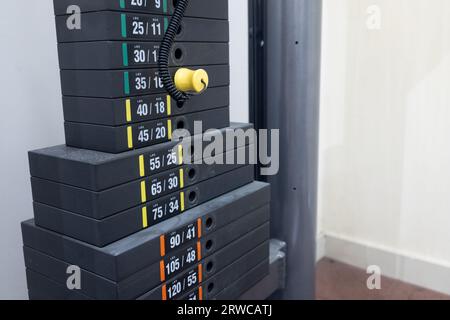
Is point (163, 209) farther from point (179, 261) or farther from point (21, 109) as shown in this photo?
point (21, 109)

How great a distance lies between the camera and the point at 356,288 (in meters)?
1.53

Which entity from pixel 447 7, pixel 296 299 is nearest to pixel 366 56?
pixel 447 7

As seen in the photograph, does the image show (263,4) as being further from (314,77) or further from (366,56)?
(366,56)

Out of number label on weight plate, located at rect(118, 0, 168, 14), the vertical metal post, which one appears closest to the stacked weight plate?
number label on weight plate, located at rect(118, 0, 168, 14)

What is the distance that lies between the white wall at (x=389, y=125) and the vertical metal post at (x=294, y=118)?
0.55 meters

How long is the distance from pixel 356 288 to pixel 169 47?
47.2 inches

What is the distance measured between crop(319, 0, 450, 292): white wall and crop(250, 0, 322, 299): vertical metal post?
55 centimetres

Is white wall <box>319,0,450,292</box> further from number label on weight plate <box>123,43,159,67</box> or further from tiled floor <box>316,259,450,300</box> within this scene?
number label on weight plate <box>123,43,159,67</box>

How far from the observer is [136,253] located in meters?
0.60

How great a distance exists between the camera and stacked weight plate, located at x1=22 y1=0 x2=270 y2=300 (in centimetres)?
59

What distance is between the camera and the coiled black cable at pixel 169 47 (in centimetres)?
63

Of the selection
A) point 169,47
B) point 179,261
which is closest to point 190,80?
point 169,47

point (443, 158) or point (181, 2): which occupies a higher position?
point (181, 2)

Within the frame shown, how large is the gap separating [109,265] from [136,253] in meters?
0.04
